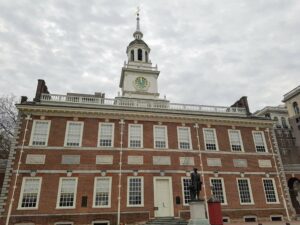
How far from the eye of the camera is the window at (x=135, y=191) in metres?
18.5

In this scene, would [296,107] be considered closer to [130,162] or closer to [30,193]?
[130,162]

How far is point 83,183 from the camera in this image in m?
18.2

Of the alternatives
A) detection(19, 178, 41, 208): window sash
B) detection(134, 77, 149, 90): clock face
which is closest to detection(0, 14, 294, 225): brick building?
detection(19, 178, 41, 208): window sash

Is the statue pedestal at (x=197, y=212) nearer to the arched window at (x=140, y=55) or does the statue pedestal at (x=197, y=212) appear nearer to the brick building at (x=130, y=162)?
the brick building at (x=130, y=162)

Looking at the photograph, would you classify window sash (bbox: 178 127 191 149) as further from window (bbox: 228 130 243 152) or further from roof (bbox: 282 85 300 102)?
roof (bbox: 282 85 300 102)

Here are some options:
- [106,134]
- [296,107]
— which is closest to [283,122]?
[296,107]

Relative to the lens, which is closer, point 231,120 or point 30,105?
point 30,105

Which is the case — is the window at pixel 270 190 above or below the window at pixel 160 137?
below

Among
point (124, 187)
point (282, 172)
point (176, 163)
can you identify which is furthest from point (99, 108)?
point (282, 172)

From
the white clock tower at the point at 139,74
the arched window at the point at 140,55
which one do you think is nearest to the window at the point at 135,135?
the white clock tower at the point at 139,74

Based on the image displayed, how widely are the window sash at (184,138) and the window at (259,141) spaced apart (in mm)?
7341

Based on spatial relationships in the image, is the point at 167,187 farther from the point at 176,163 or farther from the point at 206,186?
the point at 206,186

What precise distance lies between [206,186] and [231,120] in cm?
738

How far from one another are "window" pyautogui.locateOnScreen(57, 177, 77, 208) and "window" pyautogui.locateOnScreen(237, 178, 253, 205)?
1462cm
